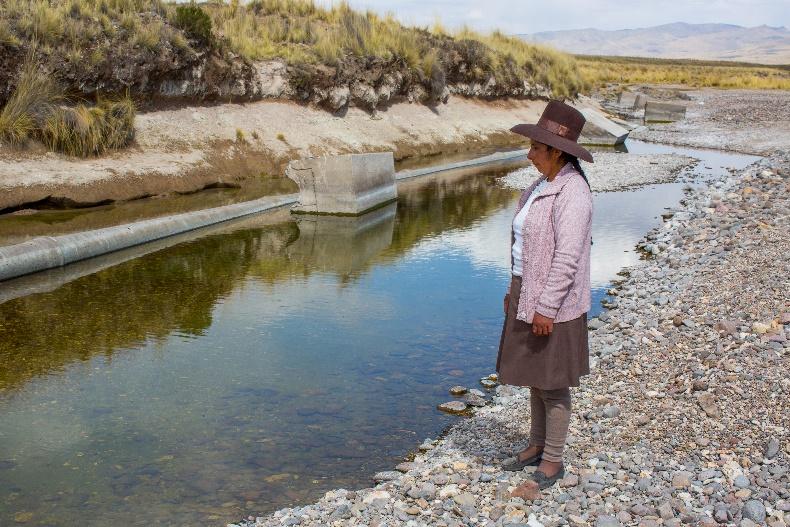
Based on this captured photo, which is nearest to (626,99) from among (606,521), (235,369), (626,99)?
(626,99)

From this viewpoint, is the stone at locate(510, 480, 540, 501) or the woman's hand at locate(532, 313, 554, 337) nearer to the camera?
the woman's hand at locate(532, 313, 554, 337)

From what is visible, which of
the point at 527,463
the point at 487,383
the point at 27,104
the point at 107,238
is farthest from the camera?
the point at 27,104

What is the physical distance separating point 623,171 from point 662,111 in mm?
23163

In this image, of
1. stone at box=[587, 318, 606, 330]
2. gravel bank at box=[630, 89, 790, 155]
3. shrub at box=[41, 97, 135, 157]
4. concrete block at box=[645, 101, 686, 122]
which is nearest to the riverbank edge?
shrub at box=[41, 97, 135, 157]

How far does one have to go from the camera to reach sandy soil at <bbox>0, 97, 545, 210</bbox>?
15641 mm

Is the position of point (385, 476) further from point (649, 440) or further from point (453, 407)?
point (649, 440)

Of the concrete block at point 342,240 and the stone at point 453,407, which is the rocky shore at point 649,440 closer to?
the stone at point 453,407

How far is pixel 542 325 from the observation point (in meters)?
4.77

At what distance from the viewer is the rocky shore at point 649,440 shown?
188 inches

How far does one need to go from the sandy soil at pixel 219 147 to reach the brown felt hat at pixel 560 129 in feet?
39.2

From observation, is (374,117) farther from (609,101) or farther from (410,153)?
(609,101)

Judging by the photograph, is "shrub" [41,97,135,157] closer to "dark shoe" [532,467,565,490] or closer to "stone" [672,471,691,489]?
"dark shoe" [532,467,565,490]

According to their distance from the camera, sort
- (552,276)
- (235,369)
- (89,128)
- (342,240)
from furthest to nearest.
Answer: (89,128) → (342,240) → (235,369) → (552,276)

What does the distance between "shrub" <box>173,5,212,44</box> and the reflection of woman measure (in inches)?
Result: 698
